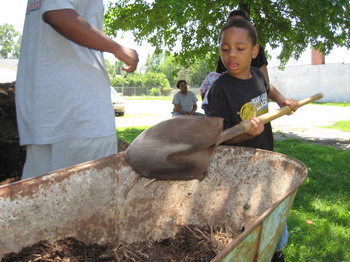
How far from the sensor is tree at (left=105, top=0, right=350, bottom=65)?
→ 5121mm

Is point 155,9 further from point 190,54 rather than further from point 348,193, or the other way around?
point 348,193

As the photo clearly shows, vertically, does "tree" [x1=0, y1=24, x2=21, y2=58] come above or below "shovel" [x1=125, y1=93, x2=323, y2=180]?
above

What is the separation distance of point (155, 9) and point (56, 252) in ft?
20.1

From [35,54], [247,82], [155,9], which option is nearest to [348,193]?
[247,82]

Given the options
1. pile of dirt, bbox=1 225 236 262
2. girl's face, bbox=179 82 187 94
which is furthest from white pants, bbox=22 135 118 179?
girl's face, bbox=179 82 187 94

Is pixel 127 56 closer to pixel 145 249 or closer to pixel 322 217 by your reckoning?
pixel 145 249

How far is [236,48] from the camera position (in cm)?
227

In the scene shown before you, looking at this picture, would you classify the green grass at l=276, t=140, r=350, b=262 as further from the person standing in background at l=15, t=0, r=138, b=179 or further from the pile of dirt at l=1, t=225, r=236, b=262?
the person standing in background at l=15, t=0, r=138, b=179

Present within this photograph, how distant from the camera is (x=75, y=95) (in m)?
1.81

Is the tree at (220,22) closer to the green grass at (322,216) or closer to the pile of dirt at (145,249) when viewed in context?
the green grass at (322,216)

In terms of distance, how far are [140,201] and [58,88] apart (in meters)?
0.76

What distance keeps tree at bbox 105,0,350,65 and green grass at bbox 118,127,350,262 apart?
212 cm

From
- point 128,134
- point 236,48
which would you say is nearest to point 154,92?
point 128,134

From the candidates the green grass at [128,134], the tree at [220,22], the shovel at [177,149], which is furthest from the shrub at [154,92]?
the shovel at [177,149]
